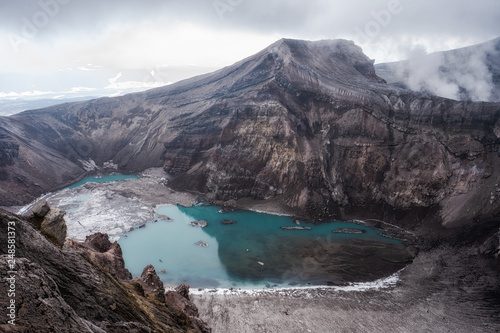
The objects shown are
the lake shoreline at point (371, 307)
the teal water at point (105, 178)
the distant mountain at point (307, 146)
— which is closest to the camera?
the lake shoreline at point (371, 307)

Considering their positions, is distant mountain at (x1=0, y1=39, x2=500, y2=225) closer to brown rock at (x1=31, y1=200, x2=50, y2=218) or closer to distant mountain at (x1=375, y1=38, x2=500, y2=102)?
distant mountain at (x1=375, y1=38, x2=500, y2=102)

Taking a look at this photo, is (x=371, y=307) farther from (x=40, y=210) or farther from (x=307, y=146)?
(x=307, y=146)

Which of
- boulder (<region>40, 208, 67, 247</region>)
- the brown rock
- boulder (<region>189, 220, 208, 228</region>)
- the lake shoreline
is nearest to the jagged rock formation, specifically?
the brown rock

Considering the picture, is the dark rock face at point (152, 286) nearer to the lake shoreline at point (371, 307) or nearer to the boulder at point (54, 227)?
the boulder at point (54, 227)

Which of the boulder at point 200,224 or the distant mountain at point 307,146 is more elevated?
the distant mountain at point 307,146

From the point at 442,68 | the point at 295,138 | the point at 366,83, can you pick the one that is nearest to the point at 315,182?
the point at 295,138

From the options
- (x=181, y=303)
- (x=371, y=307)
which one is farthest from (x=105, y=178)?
(x=371, y=307)

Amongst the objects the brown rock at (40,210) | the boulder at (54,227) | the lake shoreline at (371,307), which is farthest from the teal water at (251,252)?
the brown rock at (40,210)
